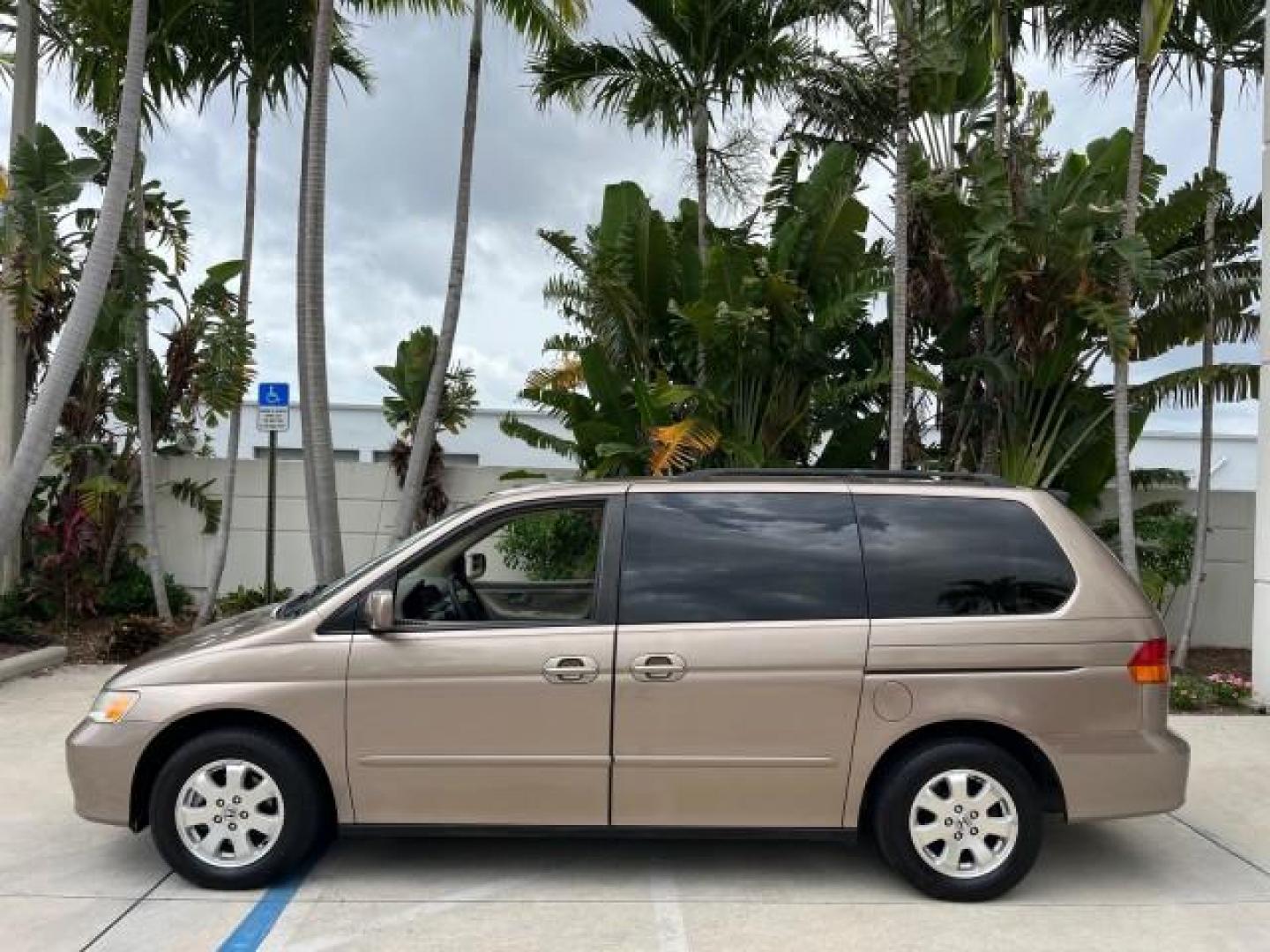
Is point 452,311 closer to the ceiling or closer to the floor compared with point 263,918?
closer to the ceiling

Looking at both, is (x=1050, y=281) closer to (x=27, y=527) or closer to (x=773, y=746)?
(x=773, y=746)

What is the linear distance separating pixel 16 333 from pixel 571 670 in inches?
346

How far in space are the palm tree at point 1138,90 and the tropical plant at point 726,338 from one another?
2.12 m

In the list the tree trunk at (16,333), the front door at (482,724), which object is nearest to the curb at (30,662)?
the tree trunk at (16,333)

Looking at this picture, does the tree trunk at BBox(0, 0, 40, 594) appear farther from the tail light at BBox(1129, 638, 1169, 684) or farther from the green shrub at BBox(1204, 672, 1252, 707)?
the green shrub at BBox(1204, 672, 1252, 707)

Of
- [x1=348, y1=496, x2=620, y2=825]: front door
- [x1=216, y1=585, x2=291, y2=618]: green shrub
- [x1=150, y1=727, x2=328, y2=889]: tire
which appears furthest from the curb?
[x1=348, y1=496, x2=620, y2=825]: front door

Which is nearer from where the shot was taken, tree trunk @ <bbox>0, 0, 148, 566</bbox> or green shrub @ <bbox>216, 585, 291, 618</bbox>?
tree trunk @ <bbox>0, 0, 148, 566</bbox>

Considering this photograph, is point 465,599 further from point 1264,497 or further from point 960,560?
point 1264,497

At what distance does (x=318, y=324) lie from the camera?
9633 mm

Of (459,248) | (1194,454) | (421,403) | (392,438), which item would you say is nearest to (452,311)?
(459,248)

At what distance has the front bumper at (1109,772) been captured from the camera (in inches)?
182

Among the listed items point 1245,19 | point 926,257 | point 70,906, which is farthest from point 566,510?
point 1245,19

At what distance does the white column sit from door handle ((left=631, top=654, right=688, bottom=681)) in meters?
6.18

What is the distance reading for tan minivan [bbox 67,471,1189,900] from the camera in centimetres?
461
